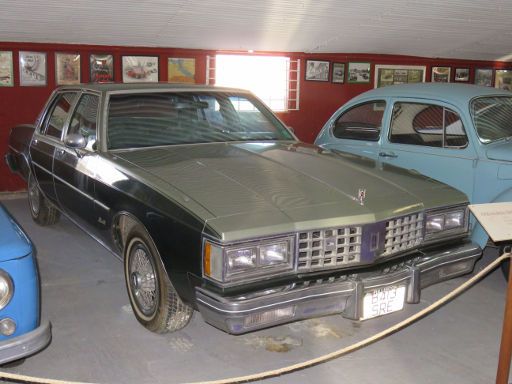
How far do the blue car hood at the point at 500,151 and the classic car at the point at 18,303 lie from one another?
3.47 metres

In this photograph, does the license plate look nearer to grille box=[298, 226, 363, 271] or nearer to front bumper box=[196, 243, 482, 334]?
front bumper box=[196, 243, 482, 334]

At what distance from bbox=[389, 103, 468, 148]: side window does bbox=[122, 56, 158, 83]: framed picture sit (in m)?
3.68

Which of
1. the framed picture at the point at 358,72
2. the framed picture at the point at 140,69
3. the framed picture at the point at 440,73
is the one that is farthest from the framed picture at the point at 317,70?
the framed picture at the point at 140,69

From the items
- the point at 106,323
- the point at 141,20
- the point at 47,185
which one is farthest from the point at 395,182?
the point at 141,20

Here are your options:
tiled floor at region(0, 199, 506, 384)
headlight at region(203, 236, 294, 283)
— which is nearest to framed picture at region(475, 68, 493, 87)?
tiled floor at region(0, 199, 506, 384)

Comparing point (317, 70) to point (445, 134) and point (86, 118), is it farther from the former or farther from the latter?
point (86, 118)

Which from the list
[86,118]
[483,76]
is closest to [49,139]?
[86,118]

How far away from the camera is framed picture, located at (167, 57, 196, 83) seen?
791 centimetres

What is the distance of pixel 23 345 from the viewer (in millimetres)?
2475

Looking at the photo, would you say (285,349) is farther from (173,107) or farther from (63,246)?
(63,246)

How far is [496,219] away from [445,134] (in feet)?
7.31

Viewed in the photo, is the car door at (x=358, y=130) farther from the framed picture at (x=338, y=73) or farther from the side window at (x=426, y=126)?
the framed picture at (x=338, y=73)

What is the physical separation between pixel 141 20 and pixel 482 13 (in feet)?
13.7

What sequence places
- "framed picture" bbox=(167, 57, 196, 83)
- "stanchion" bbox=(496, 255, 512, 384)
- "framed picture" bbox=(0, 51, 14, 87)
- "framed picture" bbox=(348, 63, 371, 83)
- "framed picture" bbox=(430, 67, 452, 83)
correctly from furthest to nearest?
1. "framed picture" bbox=(430, 67, 452, 83)
2. "framed picture" bbox=(348, 63, 371, 83)
3. "framed picture" bbox=(167, 57, 196, 83)
4. "framed picture" bbox=(0, 51, 14, 87)
5. "stanchion" bbox=(496, 255, 512, 384)
